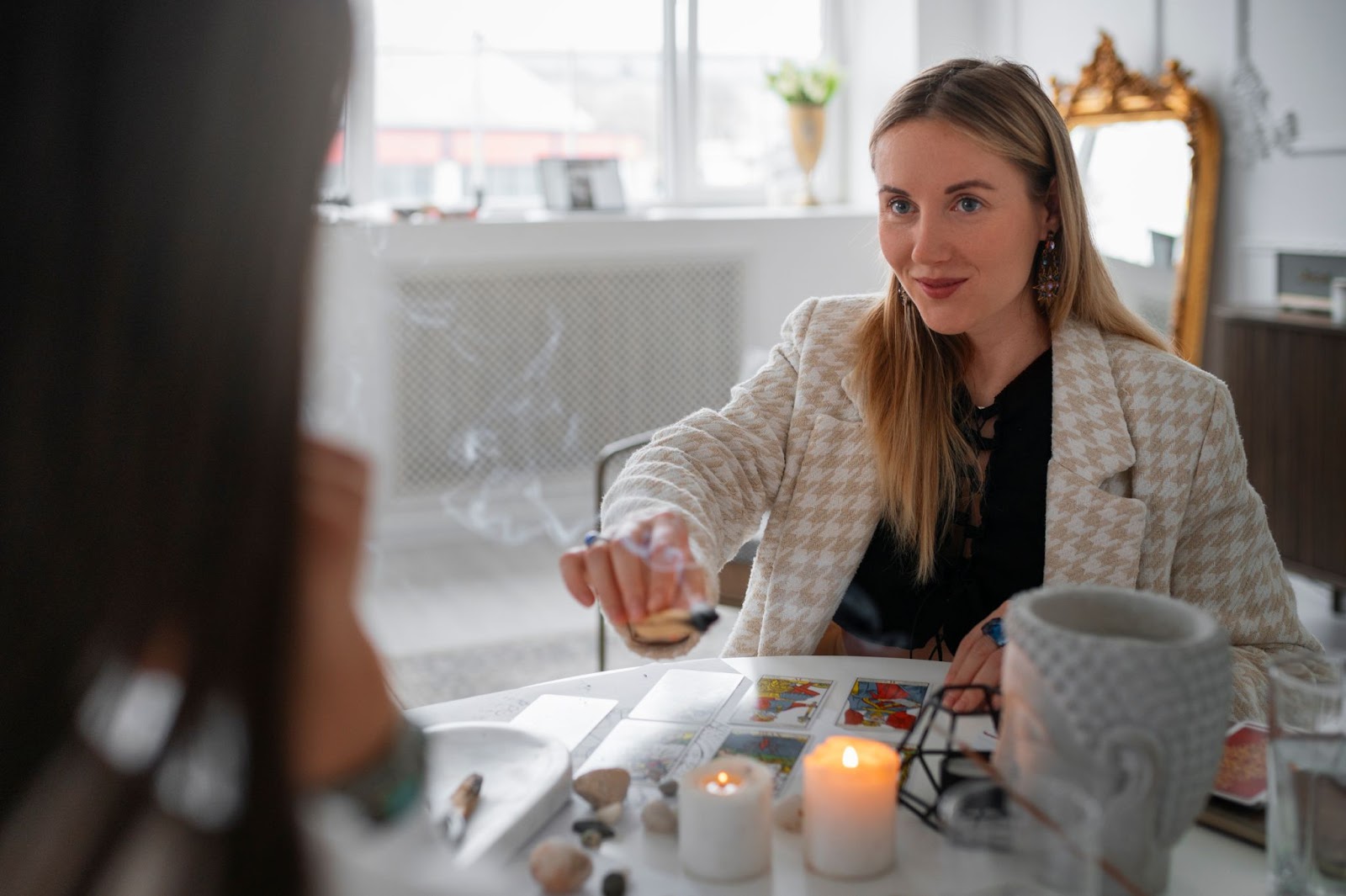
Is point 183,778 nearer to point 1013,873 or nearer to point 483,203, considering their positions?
point 1013,873

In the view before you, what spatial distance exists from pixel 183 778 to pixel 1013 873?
40cm

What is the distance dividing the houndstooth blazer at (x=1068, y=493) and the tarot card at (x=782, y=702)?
14 cm

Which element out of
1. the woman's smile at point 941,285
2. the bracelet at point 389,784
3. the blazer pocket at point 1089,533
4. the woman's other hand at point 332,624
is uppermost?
the woman's smile at point 941,285

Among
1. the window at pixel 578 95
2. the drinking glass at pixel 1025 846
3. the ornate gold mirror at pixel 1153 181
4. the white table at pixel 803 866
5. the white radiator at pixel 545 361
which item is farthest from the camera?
the window at pixel 578 95

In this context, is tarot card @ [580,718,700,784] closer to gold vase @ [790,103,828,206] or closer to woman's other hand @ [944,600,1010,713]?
woman's other hand @ [944,600,1010,713]

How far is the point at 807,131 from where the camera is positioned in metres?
4.78

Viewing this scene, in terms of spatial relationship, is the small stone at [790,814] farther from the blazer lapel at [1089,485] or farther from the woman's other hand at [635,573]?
the blazer lapel at [1089,485]

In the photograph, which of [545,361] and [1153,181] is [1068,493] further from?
[545,361]

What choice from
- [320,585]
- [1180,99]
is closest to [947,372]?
[320,585]

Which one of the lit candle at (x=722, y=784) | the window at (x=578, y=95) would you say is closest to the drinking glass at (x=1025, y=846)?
the lit candle at (x=722, y=784)

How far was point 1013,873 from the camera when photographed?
630 mm

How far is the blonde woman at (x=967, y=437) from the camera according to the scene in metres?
1.42

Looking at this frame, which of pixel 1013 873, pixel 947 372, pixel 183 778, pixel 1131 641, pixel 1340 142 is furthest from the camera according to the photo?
pixel 1340 142

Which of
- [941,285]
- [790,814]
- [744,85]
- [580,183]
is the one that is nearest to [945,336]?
[941,285]
